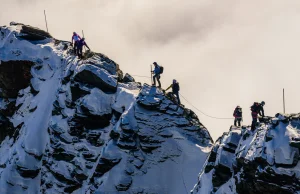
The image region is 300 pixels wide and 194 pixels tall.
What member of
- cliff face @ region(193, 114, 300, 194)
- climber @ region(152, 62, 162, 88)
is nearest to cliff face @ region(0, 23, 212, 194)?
climber @ region(152, 62, 162, 88)

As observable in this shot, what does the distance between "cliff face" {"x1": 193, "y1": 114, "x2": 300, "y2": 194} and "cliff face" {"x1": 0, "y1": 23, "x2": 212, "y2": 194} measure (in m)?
11.7

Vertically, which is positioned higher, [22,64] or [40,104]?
[22,64]

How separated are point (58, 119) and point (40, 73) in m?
7.95

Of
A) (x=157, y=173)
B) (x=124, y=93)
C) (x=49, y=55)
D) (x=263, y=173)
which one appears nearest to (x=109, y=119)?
(x=124, y=93)

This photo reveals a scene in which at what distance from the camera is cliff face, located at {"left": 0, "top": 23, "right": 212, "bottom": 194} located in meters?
54.4

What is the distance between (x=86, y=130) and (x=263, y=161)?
2698cm

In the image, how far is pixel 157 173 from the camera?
179 feet

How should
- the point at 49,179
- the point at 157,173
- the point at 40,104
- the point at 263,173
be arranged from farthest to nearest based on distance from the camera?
the point at 40,104, the point at 49,179, the point at 157,173, the point at 263,173

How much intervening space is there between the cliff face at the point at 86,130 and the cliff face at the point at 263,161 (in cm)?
1171

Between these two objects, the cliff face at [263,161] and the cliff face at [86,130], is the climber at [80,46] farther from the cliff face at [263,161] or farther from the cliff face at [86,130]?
the cliff face at [263,161]

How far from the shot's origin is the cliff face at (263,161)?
3419cm

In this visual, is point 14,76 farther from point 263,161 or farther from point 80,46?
point 263,161

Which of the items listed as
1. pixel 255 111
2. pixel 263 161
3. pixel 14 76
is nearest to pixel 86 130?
pixel 14 76

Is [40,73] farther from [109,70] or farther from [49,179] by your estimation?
[49,179]
